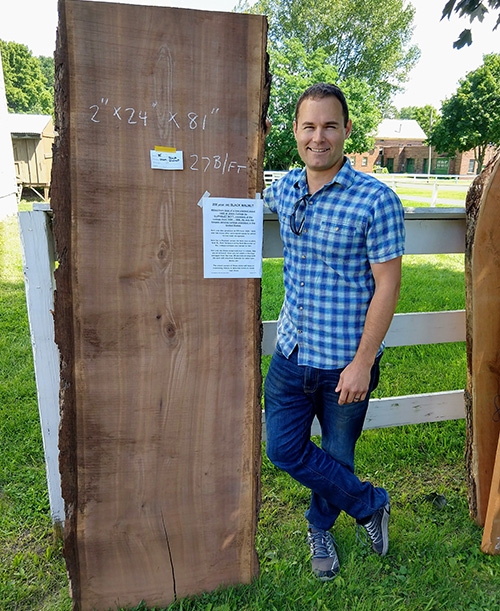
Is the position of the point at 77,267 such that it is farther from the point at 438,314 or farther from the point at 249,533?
the point at 438,314

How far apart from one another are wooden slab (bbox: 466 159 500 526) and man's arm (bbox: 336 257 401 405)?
2.52 feet

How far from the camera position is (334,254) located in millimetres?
1821

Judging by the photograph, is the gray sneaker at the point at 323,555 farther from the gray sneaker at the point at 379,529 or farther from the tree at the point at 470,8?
the tree at the point at 470,8

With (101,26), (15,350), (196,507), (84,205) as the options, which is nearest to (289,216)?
(84,205)

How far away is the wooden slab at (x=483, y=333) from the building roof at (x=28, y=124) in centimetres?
1877

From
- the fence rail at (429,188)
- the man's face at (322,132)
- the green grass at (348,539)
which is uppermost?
the fence rail at (429,188)

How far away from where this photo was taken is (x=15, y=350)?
416cm

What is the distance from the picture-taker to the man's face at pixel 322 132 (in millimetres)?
1763

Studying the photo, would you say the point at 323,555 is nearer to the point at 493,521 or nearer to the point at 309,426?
the point at 309,426

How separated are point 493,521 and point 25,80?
71.6 m

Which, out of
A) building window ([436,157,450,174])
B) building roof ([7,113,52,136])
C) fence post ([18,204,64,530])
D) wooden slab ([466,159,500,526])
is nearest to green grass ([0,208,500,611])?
wooden slab ([466,159,500,526])

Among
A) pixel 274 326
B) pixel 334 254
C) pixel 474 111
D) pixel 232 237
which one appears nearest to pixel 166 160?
pixel 232 237

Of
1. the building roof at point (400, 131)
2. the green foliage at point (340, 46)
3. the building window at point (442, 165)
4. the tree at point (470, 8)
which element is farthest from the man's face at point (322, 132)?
the building roof at point (400, 131)

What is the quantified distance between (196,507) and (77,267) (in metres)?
1.11
